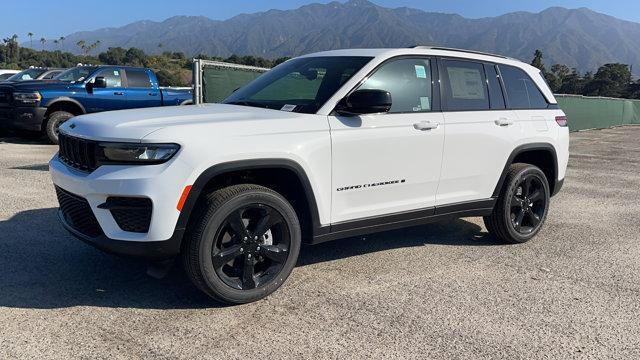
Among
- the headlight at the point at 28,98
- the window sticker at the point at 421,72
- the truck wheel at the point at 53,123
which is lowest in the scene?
the truck wheel at the point at 53,123

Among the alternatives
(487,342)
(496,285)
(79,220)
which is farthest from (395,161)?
(79,220)

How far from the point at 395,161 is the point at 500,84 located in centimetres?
A: 167

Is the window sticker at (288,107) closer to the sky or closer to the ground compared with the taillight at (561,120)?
closer to the sky

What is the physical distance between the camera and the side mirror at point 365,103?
12.6 feet

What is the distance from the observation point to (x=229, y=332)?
332cm

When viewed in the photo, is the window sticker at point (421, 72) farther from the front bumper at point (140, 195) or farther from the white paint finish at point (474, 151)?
the front bumper at point (140, 195)

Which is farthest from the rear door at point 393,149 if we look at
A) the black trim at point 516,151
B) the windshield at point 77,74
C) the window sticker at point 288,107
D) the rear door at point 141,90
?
the windshield at point 77,74

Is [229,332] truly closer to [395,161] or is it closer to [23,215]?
[395,161]

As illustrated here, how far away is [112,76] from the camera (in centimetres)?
1209

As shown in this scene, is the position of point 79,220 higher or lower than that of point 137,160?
lower

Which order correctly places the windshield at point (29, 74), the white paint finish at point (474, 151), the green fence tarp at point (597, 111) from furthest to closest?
the green fence tarp at point (597, 111), the windshield at point (29, 74), the white paint finish at point (474, 151)

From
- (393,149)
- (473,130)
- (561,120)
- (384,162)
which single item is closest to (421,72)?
(473,130)

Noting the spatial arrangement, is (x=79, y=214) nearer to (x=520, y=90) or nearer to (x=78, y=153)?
(x=78, y=153)

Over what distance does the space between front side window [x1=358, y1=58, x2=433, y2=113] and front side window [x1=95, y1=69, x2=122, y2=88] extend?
30.1 ft
